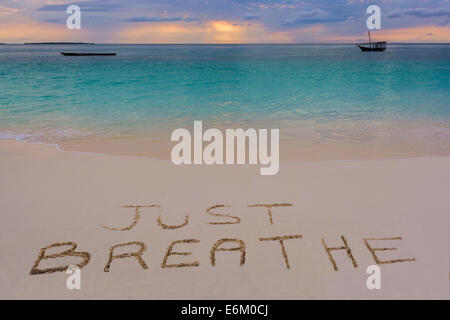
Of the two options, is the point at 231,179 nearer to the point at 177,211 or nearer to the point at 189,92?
the point at 177,211

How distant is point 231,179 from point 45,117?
7.92 metres

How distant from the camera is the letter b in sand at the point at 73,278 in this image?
248 cm

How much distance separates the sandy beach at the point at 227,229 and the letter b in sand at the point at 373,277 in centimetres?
3

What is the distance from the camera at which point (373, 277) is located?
2539 mm

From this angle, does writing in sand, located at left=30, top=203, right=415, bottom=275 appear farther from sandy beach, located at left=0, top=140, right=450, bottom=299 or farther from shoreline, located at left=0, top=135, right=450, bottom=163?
shoreline, located at left=0, top=135, right=450, bottom=163

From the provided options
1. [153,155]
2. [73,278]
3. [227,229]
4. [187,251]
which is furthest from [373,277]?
[153,155]

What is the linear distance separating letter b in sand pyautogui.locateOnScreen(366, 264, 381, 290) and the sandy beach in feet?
0.09

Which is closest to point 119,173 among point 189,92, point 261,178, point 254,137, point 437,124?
point 261,178

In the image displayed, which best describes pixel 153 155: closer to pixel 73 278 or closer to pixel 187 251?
pixel 187 251

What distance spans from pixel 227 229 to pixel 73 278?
1267 mm

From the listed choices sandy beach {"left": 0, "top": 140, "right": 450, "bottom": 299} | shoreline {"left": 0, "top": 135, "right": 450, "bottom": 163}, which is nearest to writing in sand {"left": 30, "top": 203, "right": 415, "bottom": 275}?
sandy beach {"left": 0, "top": 140, "right": 450, "bottom": 299}

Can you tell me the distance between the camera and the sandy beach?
8.19ft

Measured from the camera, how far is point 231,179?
14.4ft

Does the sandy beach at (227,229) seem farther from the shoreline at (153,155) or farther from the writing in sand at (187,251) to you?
the shoreline at (153,155)
